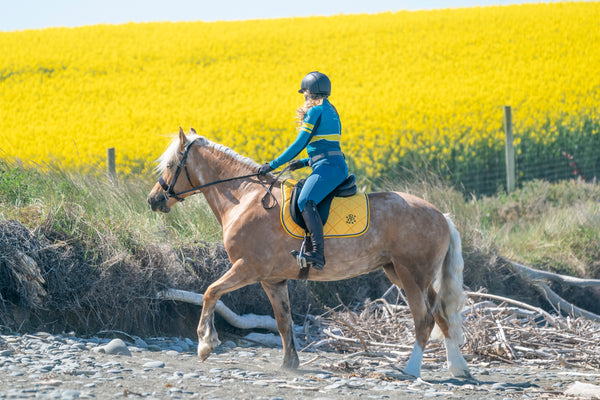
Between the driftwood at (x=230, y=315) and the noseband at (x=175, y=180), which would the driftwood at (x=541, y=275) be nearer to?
the driftwood at (x=230, y=315)

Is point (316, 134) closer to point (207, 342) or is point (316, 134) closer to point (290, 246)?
point (290, 246)

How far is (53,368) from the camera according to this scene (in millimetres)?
6145

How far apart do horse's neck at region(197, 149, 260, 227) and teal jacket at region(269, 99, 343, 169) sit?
62cm

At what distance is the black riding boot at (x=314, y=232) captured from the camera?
22.2 ft

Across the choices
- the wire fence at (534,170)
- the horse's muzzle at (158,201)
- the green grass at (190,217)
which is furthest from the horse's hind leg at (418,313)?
the wire fence at (534,170)

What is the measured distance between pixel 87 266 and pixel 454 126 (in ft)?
42.4

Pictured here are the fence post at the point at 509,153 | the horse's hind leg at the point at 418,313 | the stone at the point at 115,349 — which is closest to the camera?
the horse's hind leg at the point at 418,313

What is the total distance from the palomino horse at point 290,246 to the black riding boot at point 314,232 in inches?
10.4

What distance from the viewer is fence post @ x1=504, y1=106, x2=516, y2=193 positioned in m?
17.5

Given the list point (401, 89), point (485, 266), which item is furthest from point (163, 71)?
point (485, 266)

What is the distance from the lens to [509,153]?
17.7 metres

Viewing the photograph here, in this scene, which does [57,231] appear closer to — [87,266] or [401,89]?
[87,266]

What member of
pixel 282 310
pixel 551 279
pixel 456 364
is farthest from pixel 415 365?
pixel 551 279

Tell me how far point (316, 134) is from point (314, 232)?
0.98m
